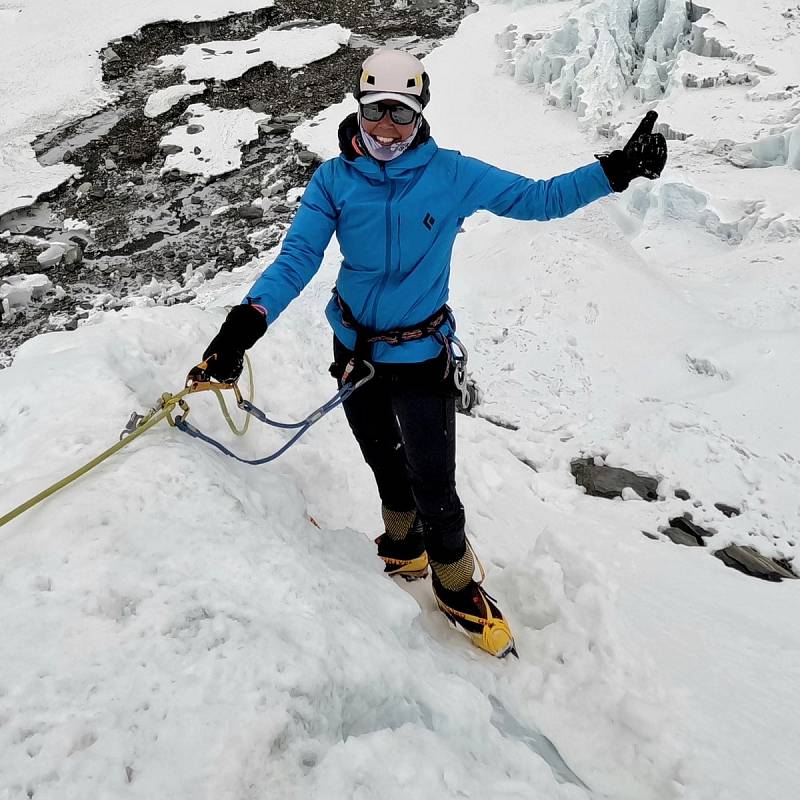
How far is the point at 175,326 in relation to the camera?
4.33 m

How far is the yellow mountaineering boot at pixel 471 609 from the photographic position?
8.87ft

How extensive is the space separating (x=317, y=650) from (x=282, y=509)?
0.85m

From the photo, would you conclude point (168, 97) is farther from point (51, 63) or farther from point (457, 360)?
point (457, 360)

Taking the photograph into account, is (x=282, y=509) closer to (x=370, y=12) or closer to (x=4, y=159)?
(x=4, y=159)

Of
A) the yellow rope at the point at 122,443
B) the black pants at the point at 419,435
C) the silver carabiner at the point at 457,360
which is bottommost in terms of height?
the black pants at the point at 419,435

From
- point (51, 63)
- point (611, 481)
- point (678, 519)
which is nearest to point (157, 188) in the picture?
point (51, 63)

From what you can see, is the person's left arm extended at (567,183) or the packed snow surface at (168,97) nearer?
the person's left arm extended at (567,183)

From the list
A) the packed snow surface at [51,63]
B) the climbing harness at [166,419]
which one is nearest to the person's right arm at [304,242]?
the climbing harness at [166,419]

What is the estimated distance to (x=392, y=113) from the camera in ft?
7.04

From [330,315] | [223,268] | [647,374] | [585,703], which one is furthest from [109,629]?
[223,268]

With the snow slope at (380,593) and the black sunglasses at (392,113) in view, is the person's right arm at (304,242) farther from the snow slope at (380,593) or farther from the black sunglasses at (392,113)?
the snow slope at (380,593)

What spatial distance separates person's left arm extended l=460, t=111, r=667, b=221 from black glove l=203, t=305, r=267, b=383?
3.02ft

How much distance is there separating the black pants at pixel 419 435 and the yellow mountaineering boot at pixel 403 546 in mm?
212

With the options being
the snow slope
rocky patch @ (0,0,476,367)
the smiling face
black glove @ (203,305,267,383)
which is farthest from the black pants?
rocky patch @ (0,0,476,367)
